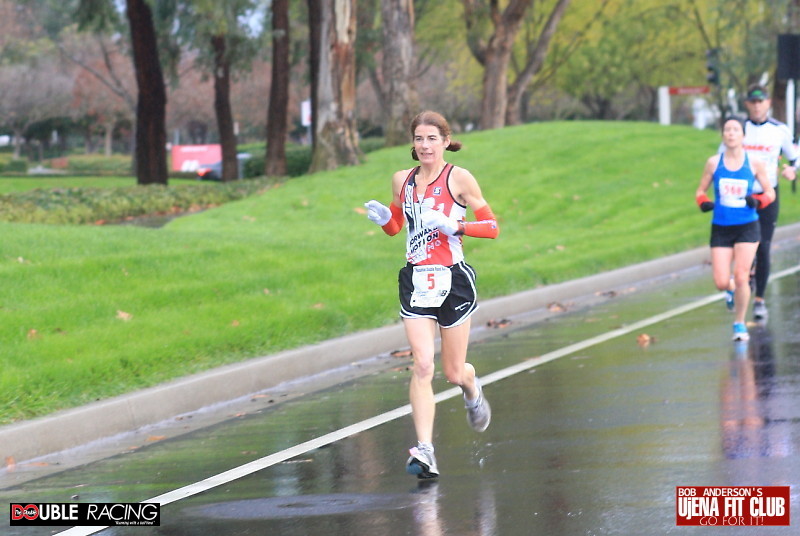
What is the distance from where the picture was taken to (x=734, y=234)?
473 inches

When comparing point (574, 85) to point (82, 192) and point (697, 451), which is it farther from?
point (697, 451)

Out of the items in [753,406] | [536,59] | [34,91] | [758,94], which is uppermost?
[34,91]

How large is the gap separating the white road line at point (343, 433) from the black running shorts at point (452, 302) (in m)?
1.28

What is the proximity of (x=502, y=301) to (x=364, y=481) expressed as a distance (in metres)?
8.33

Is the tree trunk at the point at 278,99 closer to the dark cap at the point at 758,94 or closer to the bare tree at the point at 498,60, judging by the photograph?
the bare tree at the point at 498,60

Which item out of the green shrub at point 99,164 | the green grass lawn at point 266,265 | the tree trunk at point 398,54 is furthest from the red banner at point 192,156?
the green grass lawn at point 266,265

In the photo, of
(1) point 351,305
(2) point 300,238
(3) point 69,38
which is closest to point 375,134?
(3) point 69,38

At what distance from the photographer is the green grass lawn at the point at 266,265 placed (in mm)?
10727

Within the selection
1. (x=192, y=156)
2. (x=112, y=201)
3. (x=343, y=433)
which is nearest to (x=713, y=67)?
(x=112, y=201)

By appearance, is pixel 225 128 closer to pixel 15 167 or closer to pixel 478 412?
pixel 15 167

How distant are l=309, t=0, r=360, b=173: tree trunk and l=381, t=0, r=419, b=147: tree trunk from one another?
11.8 ft

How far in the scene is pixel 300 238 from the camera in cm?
2072

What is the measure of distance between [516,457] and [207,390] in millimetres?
3475

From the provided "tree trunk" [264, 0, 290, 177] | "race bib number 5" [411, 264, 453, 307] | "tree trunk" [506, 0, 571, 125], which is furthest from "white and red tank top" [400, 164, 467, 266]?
"tree trunk" [506, 0, 571, 125]
